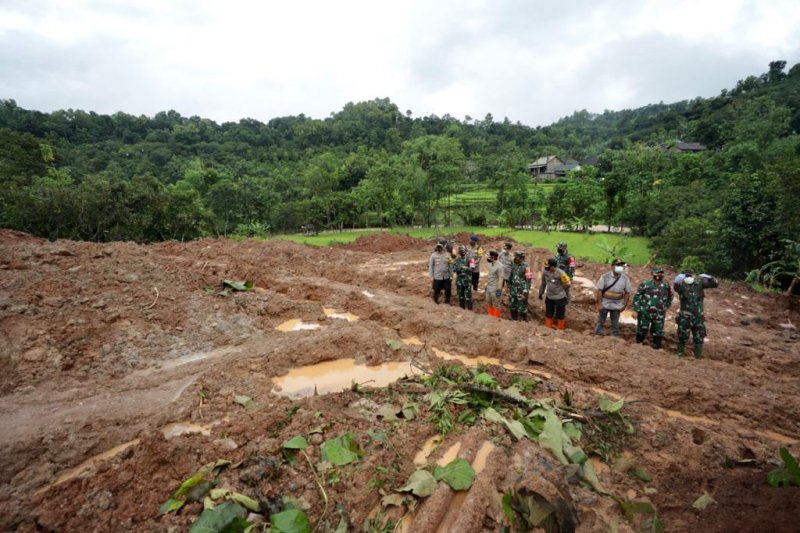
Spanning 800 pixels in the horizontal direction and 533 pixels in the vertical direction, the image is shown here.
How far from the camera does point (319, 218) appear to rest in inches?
1249

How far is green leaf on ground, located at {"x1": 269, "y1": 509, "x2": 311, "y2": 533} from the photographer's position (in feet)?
10.2

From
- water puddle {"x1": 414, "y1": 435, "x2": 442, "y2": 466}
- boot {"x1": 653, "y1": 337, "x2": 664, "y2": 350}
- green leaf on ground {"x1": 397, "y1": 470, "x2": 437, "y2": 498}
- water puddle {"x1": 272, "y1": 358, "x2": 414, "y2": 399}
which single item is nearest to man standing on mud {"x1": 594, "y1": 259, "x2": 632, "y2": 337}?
boot {"x1": 653, "y1": 337, "x2": 664, "y2": 350}

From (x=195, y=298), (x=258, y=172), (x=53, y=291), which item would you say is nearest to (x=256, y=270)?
(x=195, y=298)

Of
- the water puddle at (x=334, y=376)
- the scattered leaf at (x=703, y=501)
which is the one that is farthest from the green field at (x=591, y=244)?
the scattered leaf at (x=703, y=501)

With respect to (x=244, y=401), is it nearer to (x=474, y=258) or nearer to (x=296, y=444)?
(x=296, y=444)

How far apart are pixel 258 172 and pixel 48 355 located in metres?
48.0

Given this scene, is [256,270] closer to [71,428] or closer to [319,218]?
[71,428]

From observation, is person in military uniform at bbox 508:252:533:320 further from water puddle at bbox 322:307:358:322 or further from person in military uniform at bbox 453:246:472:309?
water puddle at bbox 322:307:358:322

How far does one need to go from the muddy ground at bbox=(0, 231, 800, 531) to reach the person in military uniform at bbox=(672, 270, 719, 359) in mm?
620

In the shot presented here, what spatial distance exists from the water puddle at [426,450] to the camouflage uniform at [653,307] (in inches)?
209

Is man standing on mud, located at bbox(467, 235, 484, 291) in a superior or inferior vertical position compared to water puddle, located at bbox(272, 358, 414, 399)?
superior

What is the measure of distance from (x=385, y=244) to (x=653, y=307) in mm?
14157

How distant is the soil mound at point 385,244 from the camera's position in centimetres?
Answer: 1992

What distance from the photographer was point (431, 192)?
90.7 ft
